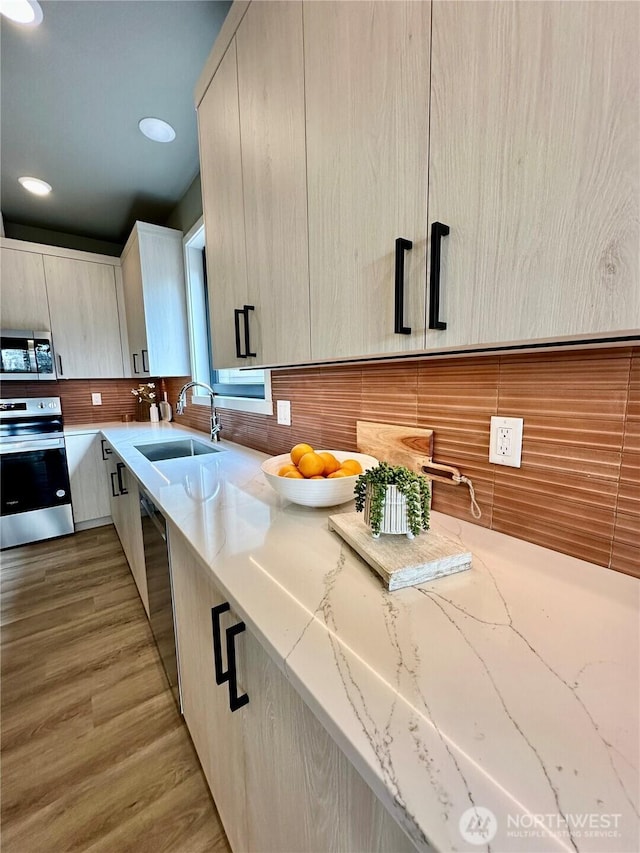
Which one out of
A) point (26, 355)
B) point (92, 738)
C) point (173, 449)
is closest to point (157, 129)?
point (173, 449)

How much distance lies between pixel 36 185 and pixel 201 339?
1.44m

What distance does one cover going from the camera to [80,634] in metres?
1.78

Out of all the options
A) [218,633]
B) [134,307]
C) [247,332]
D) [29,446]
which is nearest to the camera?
[218,633]

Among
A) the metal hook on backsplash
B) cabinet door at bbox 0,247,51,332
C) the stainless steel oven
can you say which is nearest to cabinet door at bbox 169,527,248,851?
the metal hook on backsplash

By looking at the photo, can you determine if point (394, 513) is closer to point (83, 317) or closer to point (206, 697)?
point (206, 697)

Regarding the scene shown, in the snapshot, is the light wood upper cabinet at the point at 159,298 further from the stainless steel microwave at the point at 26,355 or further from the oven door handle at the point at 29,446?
the oven door handle at the point at 29,446

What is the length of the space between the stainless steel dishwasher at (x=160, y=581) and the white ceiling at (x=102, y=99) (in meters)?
1.84

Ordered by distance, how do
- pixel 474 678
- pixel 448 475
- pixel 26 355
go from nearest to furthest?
pixel 474 678 → pixel 448 475 → pixel 26 355

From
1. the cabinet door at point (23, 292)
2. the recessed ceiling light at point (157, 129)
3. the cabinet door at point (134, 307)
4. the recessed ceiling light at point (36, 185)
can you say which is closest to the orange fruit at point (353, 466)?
the recessed ceiling light at point (157, 129)

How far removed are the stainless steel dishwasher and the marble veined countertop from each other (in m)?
0.51

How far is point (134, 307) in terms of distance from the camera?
2.84 m

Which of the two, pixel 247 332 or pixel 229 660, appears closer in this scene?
pixel 229 660

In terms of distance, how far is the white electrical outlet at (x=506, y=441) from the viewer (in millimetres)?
748

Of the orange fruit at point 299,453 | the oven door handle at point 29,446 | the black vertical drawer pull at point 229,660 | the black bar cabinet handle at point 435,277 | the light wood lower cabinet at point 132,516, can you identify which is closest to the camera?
the black bar cabinet handle at point 435,277
